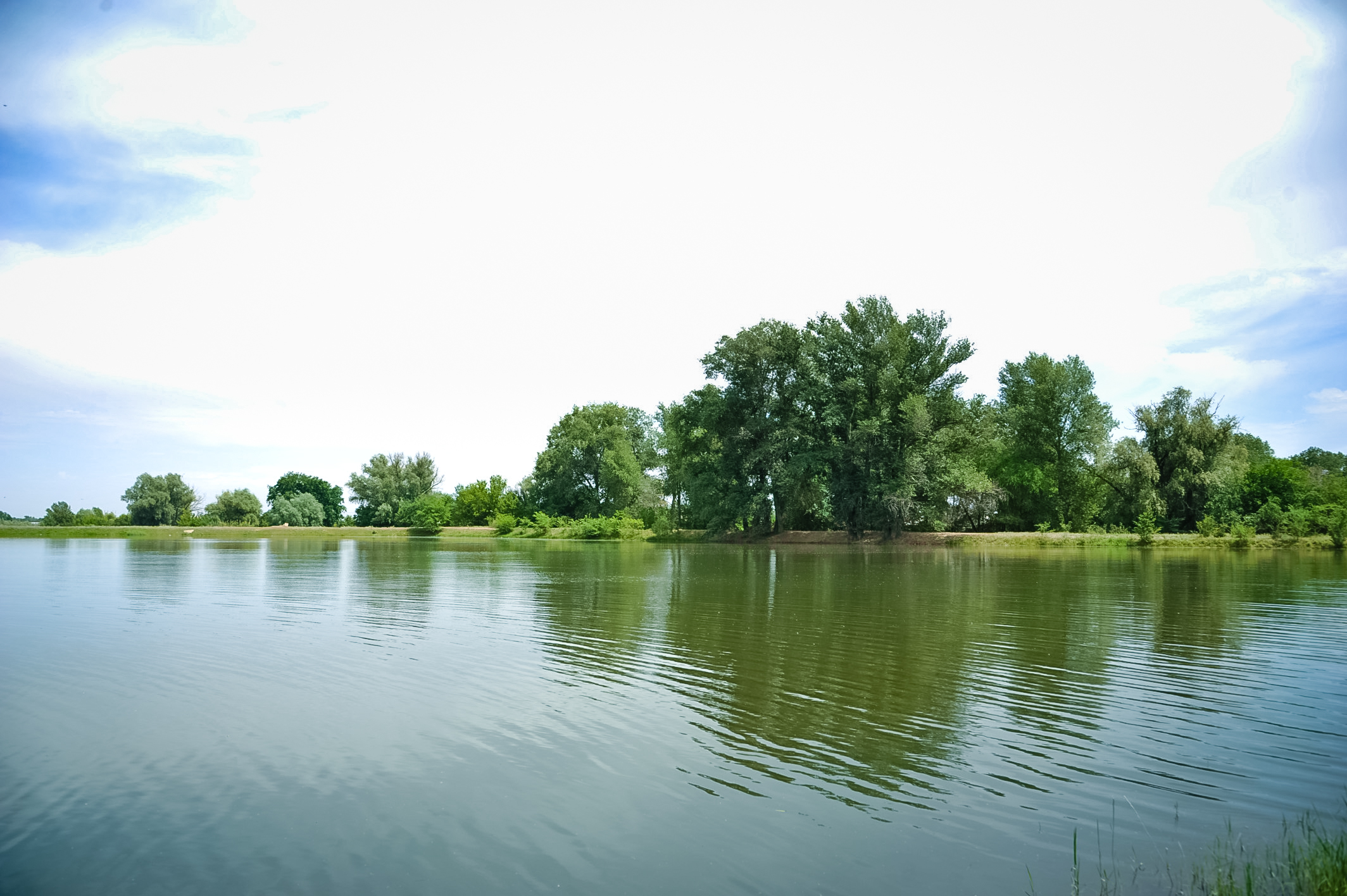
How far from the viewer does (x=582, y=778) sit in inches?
326

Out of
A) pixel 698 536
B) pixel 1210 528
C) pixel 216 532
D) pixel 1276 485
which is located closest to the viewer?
pixel 1210 528

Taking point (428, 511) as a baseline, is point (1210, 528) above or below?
above

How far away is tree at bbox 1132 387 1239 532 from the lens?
56.5 meters

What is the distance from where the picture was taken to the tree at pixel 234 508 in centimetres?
11425

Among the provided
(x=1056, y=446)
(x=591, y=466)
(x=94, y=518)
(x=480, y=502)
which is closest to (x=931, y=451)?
(x=1056, y=446)

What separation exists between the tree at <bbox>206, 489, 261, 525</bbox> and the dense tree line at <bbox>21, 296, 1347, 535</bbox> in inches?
2974

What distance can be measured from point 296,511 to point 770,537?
8283 centimetres

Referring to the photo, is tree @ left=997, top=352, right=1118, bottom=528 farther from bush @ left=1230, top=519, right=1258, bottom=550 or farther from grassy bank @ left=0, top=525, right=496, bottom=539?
grassy bank @ left=0, top=525, right=496, bottom=539

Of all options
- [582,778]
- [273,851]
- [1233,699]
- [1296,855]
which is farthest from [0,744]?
[1233,699]

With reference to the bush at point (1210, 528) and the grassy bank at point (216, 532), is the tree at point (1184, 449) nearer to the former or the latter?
the bush at point (1210, 528)

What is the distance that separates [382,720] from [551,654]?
4851 millimetres

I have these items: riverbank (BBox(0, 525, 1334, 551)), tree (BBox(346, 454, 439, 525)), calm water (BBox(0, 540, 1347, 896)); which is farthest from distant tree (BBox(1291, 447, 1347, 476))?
tree (BBox(346, 454, 439, 525))

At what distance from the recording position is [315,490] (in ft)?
449

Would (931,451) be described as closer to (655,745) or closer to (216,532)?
(655,745)
